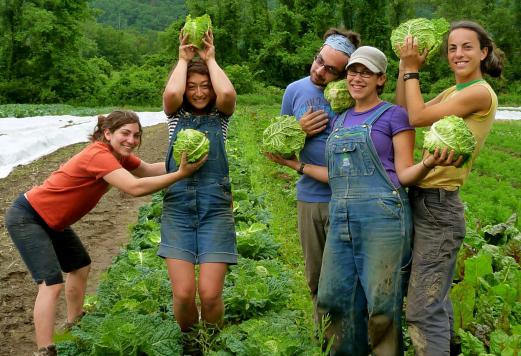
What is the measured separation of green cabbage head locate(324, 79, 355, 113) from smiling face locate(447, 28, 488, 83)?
61cm

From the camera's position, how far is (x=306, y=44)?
4481 centimetres

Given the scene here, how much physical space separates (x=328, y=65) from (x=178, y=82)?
0.92 meters

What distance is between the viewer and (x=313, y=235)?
3.57 m

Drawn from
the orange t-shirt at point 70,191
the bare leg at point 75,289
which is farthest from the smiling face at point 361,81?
the bare leg at point 75,289

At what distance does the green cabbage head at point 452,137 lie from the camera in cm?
267

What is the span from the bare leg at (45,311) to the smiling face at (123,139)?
0.99 meters

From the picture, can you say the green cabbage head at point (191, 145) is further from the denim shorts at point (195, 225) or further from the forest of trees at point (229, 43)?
the forest of trees at point (229, 43)

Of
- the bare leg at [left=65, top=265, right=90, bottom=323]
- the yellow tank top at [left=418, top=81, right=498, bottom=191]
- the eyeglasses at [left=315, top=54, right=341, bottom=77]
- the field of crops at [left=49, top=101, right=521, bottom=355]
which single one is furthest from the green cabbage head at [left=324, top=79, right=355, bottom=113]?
the bare leg at [left=65, top=265, right=90, bottom=323]

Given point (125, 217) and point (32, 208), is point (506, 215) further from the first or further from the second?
point (32, 208)

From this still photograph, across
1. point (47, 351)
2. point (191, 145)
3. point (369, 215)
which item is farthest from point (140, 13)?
point (369, 215)

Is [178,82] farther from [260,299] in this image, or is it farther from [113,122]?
[260,299]

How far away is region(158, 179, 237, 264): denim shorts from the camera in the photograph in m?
3.44

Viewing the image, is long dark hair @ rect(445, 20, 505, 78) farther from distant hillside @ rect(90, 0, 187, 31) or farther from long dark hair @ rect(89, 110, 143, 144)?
distant hillside @ rect(90, 0, 187, 31)

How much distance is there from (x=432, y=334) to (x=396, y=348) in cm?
22
